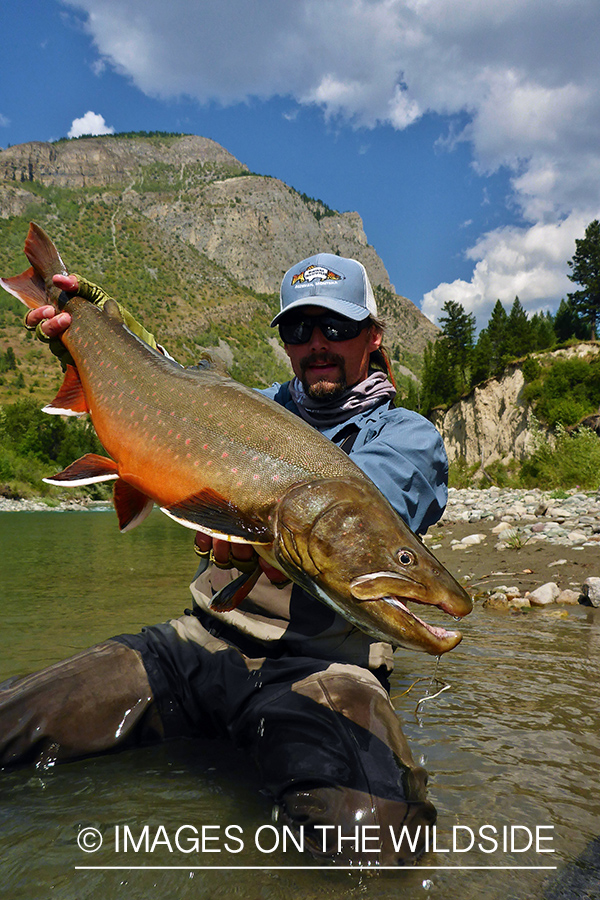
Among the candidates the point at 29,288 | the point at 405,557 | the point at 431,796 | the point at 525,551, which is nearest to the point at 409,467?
the point at 405,557

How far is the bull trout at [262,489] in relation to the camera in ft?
5.60

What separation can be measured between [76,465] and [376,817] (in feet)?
5.95

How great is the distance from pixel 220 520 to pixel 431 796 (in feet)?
4.93

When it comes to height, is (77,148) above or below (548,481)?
above

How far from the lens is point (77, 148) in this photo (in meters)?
175

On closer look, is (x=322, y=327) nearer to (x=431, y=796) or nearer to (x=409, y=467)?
(x=409, y=467)

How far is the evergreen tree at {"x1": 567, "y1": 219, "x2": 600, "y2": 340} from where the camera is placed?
4509 centimetres

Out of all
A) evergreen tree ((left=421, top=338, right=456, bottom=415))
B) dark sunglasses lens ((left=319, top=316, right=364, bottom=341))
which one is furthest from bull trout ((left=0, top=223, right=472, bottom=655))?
evergreen tree ((left=421, top=338, right=456, bottom=415))

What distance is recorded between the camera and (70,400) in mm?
3084

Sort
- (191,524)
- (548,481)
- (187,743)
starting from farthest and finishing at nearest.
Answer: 1. (548,481)
2. (187,743)
3. (191,524)

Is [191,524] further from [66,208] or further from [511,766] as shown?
[66,208]

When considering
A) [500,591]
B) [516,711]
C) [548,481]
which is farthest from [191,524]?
[548,481]

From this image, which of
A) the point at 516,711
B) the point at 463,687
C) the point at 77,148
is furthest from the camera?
the point at 77,148

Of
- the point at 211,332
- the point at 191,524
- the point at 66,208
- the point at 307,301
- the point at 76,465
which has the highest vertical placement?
the point at 66,208
